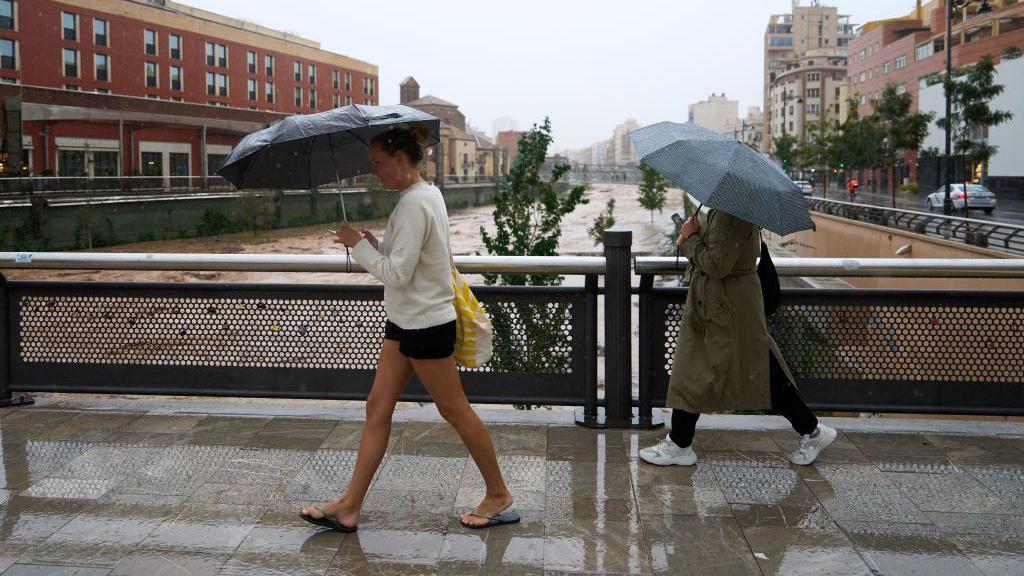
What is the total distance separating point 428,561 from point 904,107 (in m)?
47.1

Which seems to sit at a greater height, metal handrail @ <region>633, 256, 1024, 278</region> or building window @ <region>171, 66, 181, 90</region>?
building window @ <region>171, 66, 181, 90</region>

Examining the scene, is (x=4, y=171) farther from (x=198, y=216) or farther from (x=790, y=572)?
(x=790, y=572)

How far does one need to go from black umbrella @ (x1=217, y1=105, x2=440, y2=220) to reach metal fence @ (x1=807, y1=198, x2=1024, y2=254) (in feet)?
66.6

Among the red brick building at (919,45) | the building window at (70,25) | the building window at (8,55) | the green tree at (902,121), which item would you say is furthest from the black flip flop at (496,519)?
the building window at (70,25)

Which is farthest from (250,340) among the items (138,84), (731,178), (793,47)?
(793,47)

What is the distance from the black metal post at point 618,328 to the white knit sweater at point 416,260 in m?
1.59

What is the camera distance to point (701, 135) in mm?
4070

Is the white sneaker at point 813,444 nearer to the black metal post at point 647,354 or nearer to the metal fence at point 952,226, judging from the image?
the black metal post at point 647,354

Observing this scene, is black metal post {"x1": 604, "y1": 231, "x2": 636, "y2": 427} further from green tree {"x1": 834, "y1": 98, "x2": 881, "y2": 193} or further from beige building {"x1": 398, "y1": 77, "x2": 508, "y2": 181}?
beige building {"x1": 398, "y1": 77, "x2": 508, "y2": 181}

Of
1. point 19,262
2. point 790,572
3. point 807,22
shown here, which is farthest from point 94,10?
point 807,22

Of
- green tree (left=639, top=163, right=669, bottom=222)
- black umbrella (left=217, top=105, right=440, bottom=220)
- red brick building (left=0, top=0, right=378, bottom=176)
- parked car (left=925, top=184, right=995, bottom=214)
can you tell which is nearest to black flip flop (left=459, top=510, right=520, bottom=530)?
black umbrella (left=217, top=105, right=440, bottom=220)

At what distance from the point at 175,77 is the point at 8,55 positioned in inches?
517

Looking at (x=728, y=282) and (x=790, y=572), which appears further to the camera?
(x=728, y=282)

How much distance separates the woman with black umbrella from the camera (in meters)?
3.41
